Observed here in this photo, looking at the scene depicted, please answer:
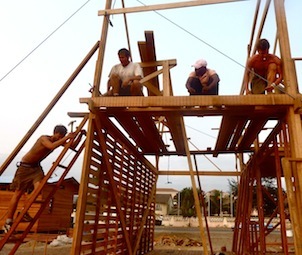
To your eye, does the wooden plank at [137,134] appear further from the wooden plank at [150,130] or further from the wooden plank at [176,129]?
the wooden plank at [176,129]

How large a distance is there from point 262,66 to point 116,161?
337cm

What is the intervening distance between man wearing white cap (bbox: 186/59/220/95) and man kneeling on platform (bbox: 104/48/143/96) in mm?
951

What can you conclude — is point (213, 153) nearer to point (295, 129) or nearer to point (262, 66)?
point (262, 66)

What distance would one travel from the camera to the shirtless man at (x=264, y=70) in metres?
4.88

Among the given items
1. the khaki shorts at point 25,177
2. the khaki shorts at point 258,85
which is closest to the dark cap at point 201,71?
the khaki shorts at point 258,85

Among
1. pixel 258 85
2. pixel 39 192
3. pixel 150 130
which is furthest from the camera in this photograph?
pixel 150 130

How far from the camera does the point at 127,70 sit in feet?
18.6

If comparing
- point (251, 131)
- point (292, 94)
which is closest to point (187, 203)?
point (251, 131)

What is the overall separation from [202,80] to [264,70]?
107 centimetres

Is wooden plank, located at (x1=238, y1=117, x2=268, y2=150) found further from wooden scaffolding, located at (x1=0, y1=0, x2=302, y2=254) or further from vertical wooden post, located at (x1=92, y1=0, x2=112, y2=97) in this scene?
vertical wooden post, located at (x1=92, y1=0, x2=112, y2=97)

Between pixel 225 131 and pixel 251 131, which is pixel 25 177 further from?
pixel 251 131

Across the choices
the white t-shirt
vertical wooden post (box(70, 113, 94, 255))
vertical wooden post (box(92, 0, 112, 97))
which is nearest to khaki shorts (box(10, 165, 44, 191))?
vertical wooden post (box(70, 113, 94, 255))

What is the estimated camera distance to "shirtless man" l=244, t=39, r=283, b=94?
4875 mm

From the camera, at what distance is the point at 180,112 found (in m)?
4.71
